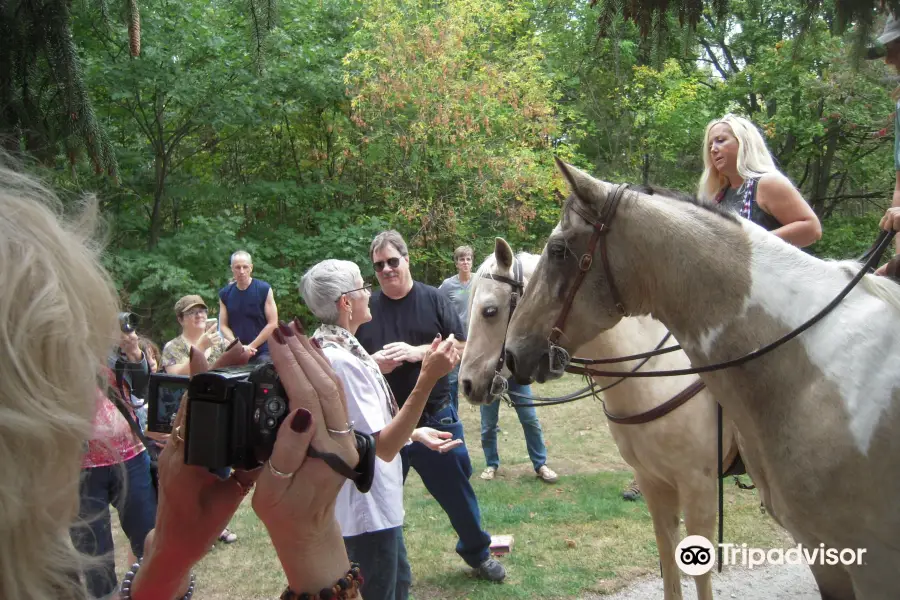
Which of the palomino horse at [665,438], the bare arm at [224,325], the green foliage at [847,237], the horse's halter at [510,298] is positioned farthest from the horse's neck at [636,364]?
the green foliage at [847,237]

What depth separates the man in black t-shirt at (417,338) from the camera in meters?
3.98

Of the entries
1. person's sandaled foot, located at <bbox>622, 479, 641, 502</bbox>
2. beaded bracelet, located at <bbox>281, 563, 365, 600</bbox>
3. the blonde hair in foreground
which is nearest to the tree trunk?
person's sandaled foot, located at <bbox>622, 479, 641, 502</bbox>

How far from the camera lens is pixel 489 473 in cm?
703

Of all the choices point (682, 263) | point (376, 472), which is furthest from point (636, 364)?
point (376, 472)

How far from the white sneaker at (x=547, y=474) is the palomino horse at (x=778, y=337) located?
4.36 metres

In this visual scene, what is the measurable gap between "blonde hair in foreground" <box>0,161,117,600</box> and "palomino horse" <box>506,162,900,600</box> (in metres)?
1.89

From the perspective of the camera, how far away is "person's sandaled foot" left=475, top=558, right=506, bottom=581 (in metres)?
4.50

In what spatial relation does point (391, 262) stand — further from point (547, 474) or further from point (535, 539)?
point (547, 474)

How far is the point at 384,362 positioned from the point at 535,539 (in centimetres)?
258

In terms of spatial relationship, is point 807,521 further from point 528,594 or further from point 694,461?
point 528,594

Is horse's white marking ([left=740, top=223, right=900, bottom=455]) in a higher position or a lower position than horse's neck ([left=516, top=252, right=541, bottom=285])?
higher

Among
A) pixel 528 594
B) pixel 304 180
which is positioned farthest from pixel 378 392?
pixel 304 180

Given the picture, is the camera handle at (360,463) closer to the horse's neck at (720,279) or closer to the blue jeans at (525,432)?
the horse's neck at (720,279)

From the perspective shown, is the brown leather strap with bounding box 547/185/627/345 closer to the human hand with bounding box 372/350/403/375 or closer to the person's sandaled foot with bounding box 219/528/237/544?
the human hand with bounding box 372/350/403/375
